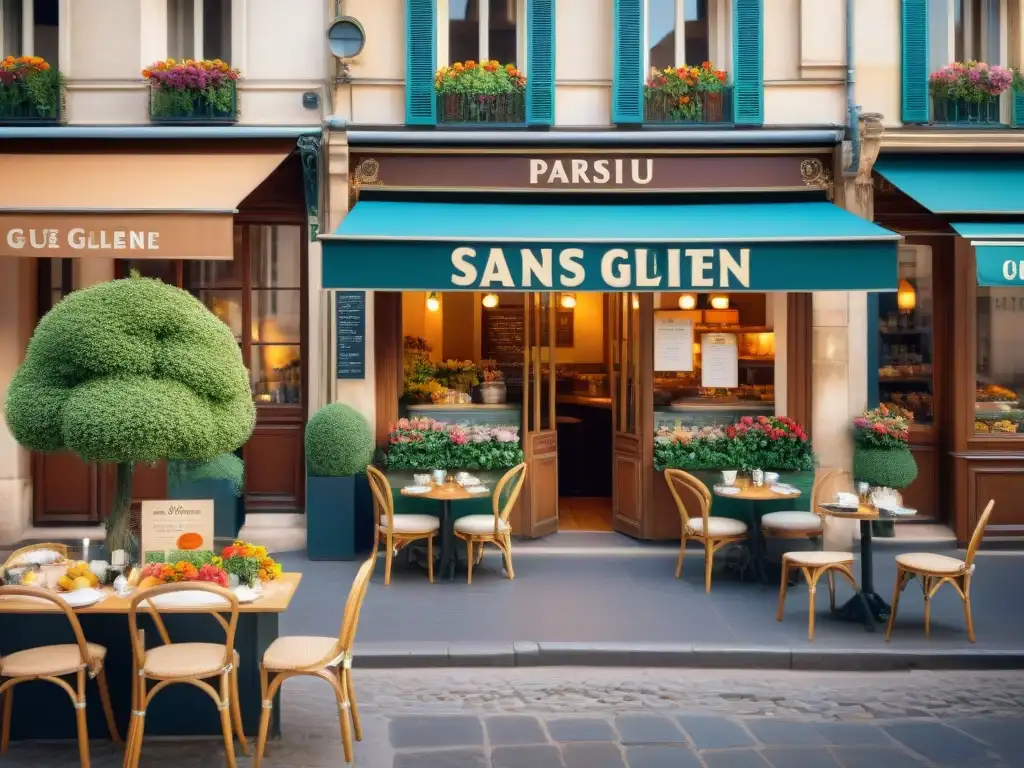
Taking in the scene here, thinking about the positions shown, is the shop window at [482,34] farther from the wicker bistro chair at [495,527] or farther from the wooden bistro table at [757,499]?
the wooden bistro table at [757,499]

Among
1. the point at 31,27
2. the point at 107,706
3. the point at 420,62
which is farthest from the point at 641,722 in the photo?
the point at 31,27

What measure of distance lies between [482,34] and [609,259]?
334cm

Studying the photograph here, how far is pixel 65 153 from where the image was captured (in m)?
10.6

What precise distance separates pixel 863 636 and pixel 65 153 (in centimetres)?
882

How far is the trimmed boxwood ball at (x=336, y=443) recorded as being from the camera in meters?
10.2

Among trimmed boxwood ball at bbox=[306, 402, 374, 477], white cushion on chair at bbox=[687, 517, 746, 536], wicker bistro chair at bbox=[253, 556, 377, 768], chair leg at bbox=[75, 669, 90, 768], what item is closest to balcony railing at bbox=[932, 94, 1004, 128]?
white cushion on chair at bbox=[687, 517, 746, 536]

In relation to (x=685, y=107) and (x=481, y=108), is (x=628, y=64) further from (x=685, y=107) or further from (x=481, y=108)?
(x=481, y=108)

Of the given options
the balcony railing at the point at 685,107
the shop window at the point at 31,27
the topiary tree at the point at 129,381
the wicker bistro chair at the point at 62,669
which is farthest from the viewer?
the shop window at the point at 31,27

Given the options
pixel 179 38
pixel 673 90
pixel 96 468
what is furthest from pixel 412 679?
pixel 179 38

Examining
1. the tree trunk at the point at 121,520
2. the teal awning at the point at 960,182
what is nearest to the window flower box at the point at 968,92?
the teal awning at the point at 960,182

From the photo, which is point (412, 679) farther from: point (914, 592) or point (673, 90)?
point (673, 90)

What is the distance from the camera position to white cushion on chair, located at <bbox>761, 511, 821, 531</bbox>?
9.61 m

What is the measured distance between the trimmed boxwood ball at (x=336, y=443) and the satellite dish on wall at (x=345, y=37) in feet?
11.7

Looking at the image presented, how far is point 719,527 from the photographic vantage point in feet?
31.2
